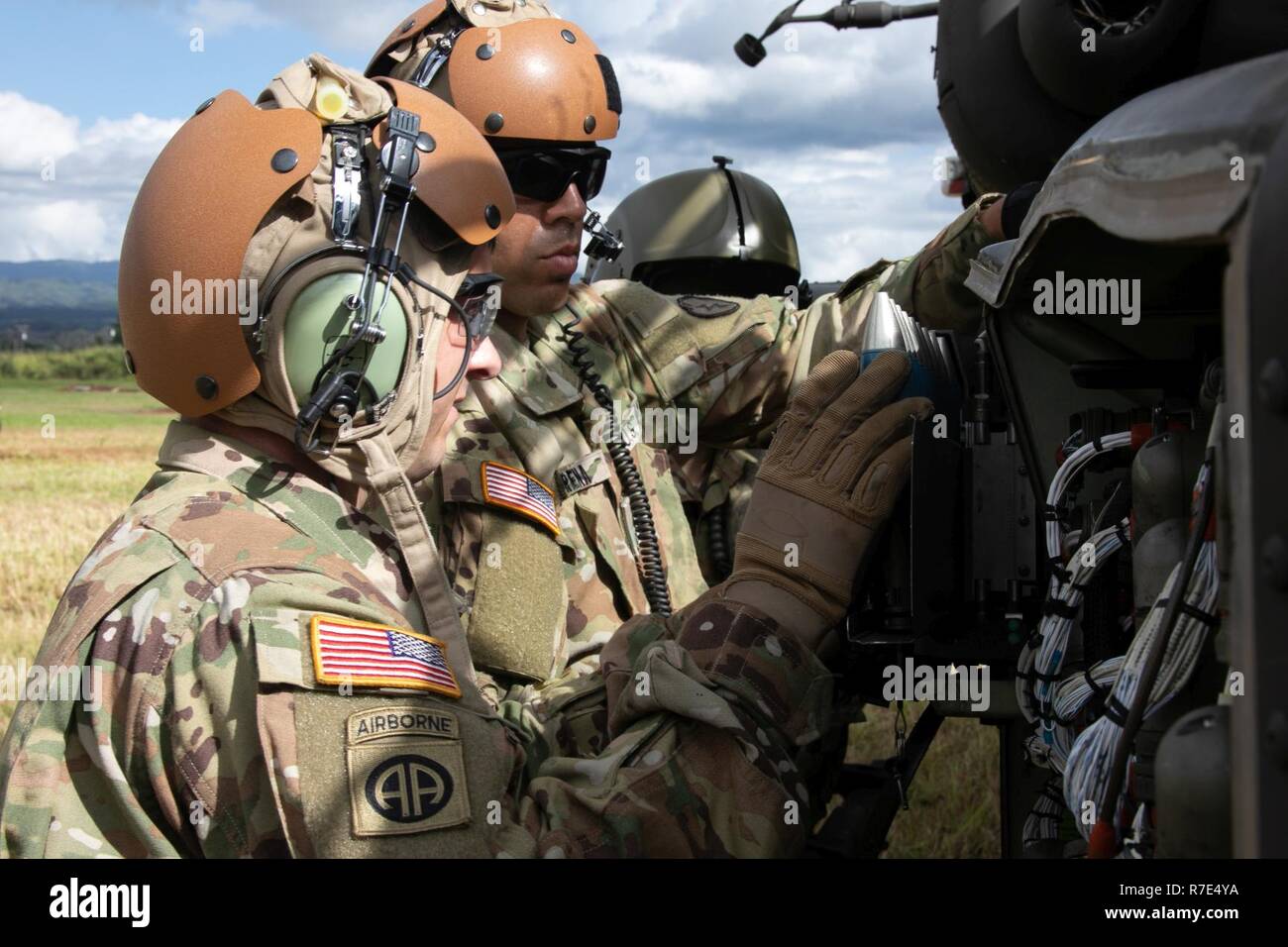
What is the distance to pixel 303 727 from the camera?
77.9 inches

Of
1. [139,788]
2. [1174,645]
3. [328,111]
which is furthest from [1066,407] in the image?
[139,788]

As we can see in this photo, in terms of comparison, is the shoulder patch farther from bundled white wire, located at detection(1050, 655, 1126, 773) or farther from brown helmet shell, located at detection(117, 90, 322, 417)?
bundled white wire, located at detection(1050, 655, 1126, 773)

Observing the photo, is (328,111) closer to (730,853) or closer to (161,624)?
(161,624)

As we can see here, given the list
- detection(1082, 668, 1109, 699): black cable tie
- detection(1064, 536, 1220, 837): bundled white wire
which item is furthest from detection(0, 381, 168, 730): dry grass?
detection(1064, 536, 1220, 837): bundled white wire

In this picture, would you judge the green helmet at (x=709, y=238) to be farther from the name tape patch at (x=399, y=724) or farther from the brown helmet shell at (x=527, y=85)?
the name tape patch at (x=399, y=724)

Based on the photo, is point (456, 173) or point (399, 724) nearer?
point (399, 724)

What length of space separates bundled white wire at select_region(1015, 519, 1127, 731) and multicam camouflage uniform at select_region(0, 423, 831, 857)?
0.43m

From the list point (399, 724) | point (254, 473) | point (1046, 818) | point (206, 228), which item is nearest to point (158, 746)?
point (399, 724)

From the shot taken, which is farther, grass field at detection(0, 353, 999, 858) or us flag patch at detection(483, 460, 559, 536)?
grass field at detection(0, 353, 999, 858)

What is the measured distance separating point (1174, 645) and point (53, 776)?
5.20 feet

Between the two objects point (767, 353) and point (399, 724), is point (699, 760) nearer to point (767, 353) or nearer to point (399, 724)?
point (399, 724)

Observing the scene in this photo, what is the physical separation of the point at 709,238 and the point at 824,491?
11.6ft

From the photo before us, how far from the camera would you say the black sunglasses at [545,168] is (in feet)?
11.8

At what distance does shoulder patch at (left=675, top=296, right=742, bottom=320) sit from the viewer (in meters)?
3.79
